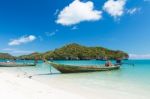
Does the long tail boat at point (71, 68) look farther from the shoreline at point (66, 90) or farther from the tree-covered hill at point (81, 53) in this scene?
the tree-covered hill at point (81, 53)

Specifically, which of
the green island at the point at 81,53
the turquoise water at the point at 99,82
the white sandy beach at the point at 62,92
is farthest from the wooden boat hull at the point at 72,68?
the green island at the point at 81,53

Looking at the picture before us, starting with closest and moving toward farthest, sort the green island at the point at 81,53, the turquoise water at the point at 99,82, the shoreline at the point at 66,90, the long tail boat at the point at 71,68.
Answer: the shoreline at the point at 66,90 < the turquoise water at the point at 99,82 < the long tail boat at the point at 71,68 < the green island at the point at 81,53

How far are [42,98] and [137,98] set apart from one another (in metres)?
3.82

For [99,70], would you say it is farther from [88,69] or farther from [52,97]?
[52,97]

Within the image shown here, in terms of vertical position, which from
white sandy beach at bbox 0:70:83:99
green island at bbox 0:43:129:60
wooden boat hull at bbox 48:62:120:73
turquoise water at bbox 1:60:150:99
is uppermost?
green island at bbox 0:43:129:60

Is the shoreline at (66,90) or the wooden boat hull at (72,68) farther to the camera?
the wooden boat hull at (72,68)

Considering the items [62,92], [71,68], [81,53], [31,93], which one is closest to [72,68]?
[71,68]

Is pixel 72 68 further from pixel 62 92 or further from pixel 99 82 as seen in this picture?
pixel 62 92

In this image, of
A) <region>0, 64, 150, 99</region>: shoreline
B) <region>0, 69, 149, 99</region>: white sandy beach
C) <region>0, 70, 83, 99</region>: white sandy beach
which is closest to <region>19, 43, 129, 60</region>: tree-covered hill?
<region>0, 64, 150, 99</region>: shoreline

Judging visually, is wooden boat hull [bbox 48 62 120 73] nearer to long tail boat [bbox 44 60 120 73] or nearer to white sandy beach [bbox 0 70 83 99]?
long tail boat [bbox 44 60 120 73]

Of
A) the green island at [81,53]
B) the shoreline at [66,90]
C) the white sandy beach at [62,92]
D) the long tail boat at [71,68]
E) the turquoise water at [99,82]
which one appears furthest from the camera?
the green island at [81,53]

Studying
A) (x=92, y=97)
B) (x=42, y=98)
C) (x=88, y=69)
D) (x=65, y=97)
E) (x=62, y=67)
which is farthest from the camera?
(x=88, y=69)

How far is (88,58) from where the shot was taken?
129375 mm

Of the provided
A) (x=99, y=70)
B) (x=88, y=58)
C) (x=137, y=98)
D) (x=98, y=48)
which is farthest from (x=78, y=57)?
(x=137, y=98)
